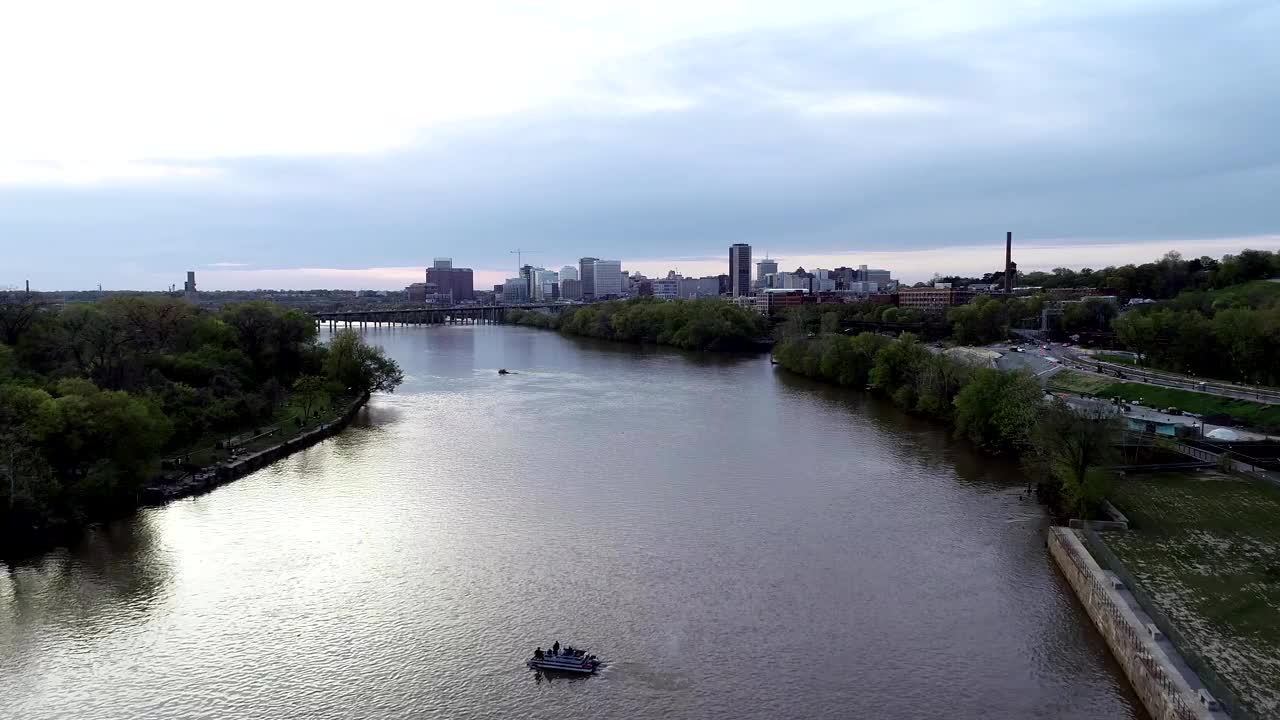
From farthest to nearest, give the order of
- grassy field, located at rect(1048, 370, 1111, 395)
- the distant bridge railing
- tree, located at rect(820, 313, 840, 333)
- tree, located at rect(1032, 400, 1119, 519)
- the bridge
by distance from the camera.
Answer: the distant bridge railing < the bridge < tree, located at rect(820, 313, 840, 333) < grassy field, located at rect(1048, 370, 1111, 395) < tree, located at rect(1032, 400, 1119, 519)

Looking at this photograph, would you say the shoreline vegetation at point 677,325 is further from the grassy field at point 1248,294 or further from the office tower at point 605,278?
the office tower at point 605,278

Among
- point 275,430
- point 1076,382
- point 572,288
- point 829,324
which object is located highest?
point 572,288

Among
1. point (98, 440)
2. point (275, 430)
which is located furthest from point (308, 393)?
point (98, 440)

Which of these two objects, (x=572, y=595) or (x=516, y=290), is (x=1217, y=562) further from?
(x=516, y=290)

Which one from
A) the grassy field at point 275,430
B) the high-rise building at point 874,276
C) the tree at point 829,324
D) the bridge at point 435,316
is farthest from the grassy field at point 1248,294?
the high-rise building at point 874,276

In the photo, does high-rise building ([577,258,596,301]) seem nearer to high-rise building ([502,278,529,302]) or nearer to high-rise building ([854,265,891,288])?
high-rise building ([502,278,529,302])

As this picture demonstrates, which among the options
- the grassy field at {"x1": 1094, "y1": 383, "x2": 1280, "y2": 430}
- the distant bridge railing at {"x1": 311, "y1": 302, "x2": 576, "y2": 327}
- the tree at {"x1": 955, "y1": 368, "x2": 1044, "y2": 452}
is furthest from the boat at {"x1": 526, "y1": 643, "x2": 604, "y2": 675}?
the distant bridge railing at {"x1": 311, "y1": 302, "x2": 576, "y2": 327}

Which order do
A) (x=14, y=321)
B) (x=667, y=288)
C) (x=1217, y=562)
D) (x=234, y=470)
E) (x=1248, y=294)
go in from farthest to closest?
(x=667, y=288) → (x=1248, y=294) → (x=14, y=321) → (x=234, y=470) → (x=1217, y=562)
